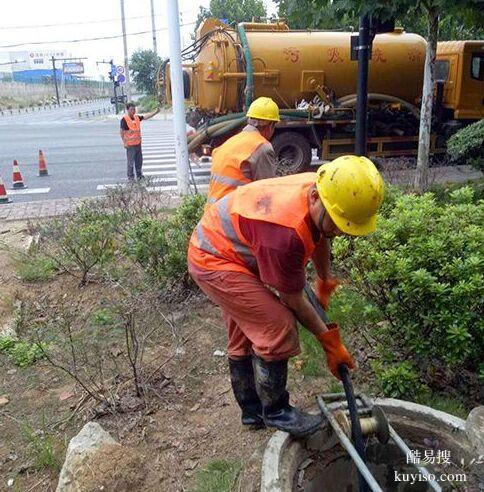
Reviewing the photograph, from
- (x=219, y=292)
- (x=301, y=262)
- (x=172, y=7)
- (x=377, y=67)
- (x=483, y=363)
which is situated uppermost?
(x=172, y=7)

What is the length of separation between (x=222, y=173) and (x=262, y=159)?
31 centimetres

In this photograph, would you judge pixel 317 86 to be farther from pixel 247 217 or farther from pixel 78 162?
pixel 247 217

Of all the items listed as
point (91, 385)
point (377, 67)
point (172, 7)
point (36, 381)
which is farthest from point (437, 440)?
point (377, 67)

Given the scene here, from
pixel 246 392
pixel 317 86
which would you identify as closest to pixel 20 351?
pixel 246 392

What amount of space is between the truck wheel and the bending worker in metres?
7.40

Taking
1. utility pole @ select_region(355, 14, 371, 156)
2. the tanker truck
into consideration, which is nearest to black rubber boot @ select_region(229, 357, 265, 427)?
utility pole @ select_region(355, 14, 371, 156)

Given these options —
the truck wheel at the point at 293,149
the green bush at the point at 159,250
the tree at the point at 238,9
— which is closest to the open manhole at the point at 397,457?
the green bush at the point at 159,250

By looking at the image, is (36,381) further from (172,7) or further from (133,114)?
(133,114)

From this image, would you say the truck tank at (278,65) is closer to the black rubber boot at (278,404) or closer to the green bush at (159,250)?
the green bush at (159,250)

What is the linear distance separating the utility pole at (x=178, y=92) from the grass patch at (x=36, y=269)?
2768 millimetres

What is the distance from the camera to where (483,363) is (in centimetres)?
262

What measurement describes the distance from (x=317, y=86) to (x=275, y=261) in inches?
330

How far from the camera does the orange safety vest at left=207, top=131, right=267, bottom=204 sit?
12.0ft

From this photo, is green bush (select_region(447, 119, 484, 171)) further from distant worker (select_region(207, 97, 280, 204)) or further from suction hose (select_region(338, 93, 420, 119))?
distant worker (select_region(207, 97, 280, 204))
